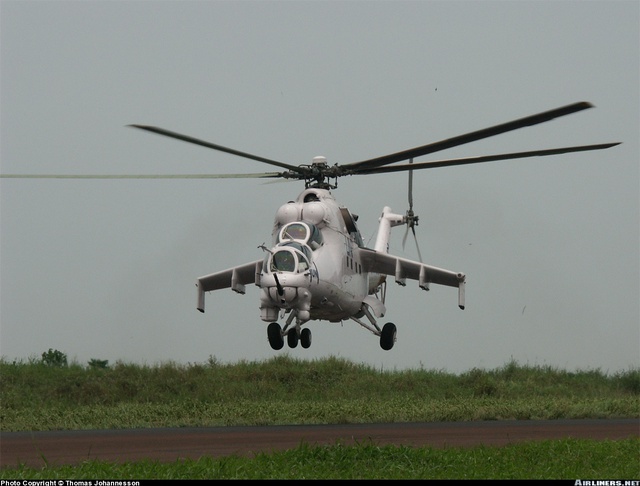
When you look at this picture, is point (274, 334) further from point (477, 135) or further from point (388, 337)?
point (477, 135)

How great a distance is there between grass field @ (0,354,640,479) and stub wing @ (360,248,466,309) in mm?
4416

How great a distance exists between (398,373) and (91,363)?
11.7m

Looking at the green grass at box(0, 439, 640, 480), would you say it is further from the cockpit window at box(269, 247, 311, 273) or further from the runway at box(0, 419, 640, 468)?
the cockpit window at box(269, 247, 311, 273)

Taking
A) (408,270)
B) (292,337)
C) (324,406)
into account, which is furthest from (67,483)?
(324,406)

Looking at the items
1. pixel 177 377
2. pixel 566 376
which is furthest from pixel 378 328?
pixel 566 376

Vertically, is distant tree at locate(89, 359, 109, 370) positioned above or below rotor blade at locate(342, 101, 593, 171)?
below

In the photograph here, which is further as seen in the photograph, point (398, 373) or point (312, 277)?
point (398, 373)

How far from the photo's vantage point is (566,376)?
4250 cm

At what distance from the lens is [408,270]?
91.6 ft

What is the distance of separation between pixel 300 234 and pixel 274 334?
7.89 ft

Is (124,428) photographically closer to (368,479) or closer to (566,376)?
(368,479)

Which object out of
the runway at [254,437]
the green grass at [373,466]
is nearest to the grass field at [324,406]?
the green grass at [373,466]

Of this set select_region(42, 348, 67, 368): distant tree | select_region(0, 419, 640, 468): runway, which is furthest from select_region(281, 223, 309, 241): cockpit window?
select_region(42, 348, 67, 368): distant tree

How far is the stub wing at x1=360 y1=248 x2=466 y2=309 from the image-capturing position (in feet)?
88.9
